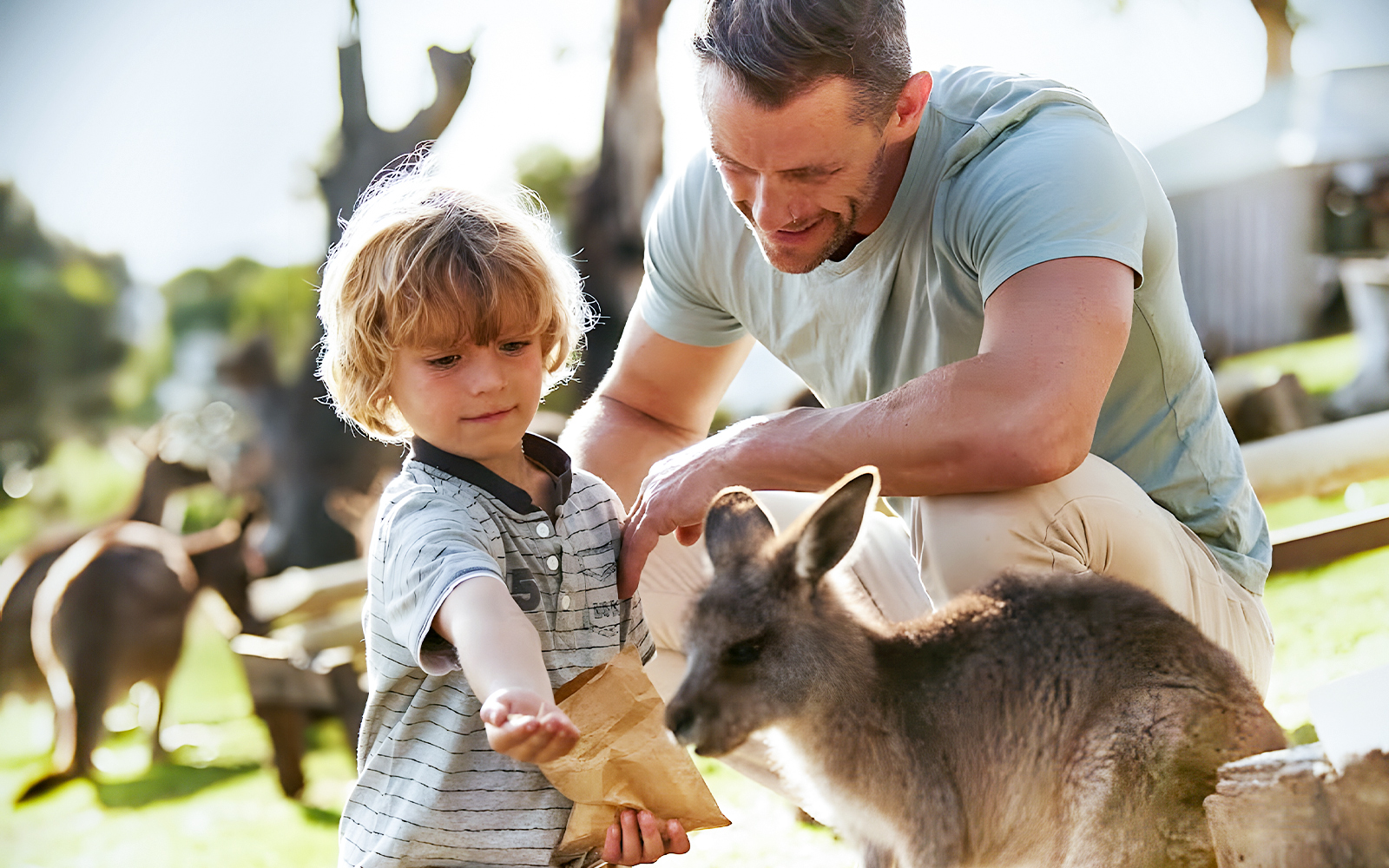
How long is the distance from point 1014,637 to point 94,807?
4.30 meters

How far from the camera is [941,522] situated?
2.18 metres

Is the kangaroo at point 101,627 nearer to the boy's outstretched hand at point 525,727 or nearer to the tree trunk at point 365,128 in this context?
the tree trunk at point 365,128

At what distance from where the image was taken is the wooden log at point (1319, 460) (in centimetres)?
493

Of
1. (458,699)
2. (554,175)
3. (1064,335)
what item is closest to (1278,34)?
(554,175)

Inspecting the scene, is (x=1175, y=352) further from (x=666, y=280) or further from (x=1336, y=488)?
(x=1336, y=488)

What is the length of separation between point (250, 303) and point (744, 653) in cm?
739

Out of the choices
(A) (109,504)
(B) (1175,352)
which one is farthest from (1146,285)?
(A) (109,504)

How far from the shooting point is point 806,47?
2213 mm

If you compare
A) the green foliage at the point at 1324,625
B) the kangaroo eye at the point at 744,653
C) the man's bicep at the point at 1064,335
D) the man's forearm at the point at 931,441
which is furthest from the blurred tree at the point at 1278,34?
the kangaroo eye at the point at 744,653

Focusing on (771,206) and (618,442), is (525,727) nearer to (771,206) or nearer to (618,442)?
(771,206)

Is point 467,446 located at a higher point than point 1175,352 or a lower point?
higher

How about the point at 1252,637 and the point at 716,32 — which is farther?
the point at 1252,637

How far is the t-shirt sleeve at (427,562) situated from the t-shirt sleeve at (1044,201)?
3.82 feet

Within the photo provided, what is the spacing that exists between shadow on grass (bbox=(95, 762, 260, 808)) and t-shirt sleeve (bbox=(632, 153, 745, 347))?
3193mm
